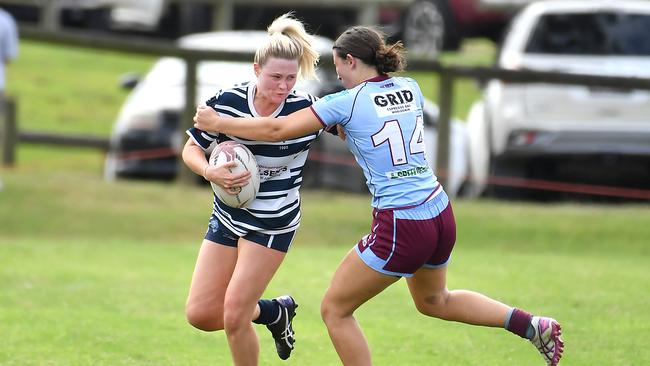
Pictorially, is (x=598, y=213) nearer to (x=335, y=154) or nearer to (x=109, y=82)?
(x=335, y=154)

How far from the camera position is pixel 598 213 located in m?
13.3

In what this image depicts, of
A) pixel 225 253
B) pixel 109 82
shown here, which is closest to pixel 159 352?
pixel 225 253

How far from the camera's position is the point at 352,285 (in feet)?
19.2

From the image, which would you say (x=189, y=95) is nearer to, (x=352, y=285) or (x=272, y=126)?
(x=272, y=126)

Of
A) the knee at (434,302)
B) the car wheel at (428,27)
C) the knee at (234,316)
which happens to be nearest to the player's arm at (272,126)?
the knee at (234,316)

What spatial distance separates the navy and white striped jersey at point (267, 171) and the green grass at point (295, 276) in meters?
1.26

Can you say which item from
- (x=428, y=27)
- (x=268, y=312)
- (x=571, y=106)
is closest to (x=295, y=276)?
(x=268, y=312)

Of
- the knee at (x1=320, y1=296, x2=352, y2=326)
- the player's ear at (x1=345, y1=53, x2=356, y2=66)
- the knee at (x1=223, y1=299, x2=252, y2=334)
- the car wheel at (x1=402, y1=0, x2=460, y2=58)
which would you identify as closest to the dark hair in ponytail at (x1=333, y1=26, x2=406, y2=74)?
the player's ear at (x1=345, y1=53, x2=356, y2=66)

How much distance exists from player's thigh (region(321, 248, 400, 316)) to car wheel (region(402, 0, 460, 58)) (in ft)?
46.3

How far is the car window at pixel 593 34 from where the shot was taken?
14.3 m

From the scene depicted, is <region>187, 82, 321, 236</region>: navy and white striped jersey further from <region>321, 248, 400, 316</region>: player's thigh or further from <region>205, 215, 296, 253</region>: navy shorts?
<region>321, 248, 400, 316</region>: player's thigh

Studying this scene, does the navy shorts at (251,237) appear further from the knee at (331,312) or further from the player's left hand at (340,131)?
the player's left hand at (340,131)

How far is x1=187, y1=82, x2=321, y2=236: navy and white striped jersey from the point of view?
609cm

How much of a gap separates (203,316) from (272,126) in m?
1.03
